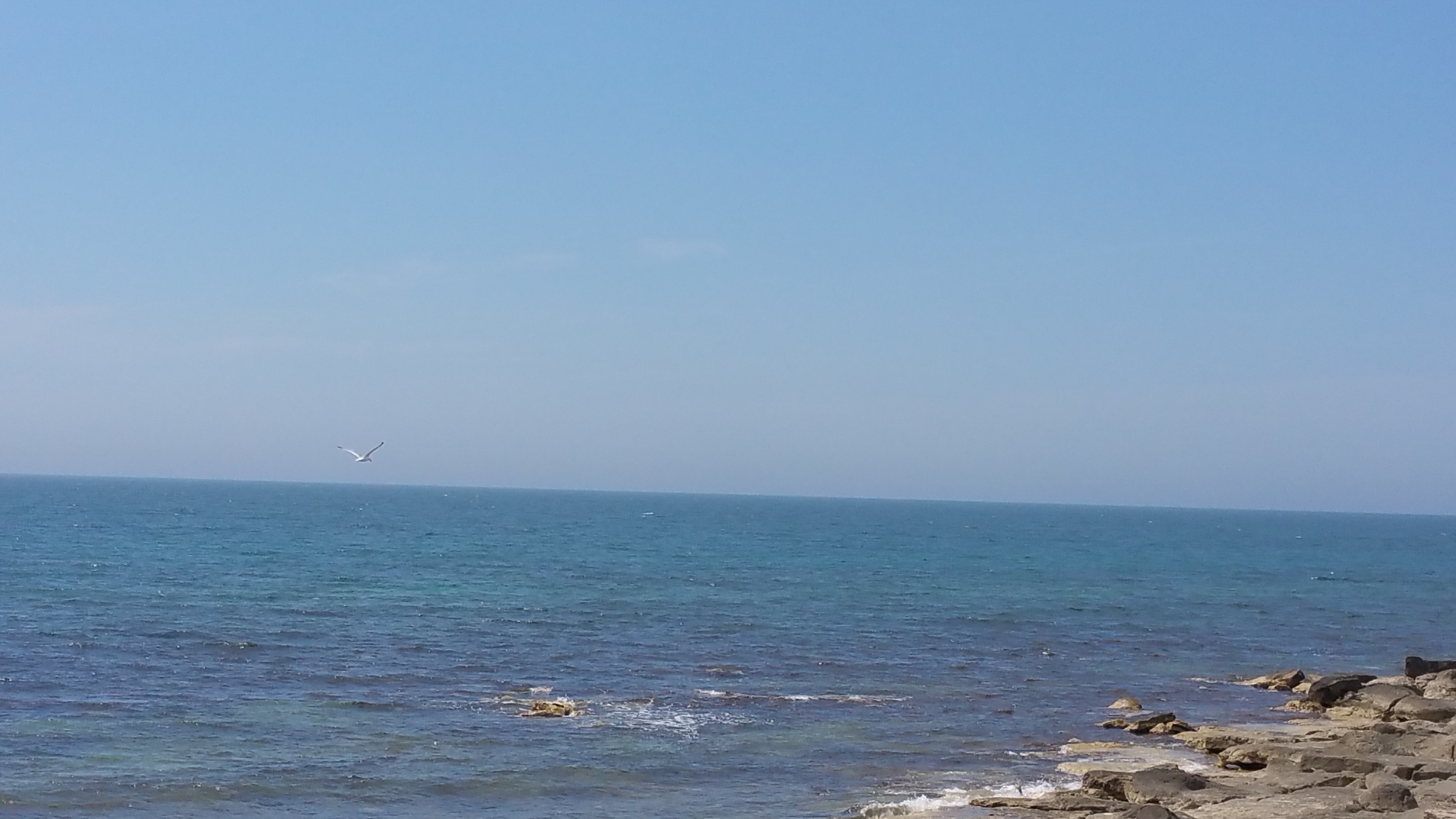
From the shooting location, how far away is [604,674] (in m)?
46.7

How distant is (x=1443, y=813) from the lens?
23.3 m

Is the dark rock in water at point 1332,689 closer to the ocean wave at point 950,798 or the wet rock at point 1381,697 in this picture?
the wet rock at point 1381,697

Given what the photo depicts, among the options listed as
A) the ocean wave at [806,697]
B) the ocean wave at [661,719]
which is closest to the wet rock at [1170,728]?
the ocean wave at [806,697]

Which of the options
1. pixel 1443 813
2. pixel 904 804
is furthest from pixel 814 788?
pixel 1443 813

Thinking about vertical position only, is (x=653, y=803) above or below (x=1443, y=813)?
below

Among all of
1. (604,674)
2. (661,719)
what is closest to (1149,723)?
(661,719)

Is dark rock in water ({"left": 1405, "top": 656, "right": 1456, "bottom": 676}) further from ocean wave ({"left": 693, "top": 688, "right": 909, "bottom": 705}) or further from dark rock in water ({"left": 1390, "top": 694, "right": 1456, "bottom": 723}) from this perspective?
ocean wave ({"left": 693, "top": 688, "right": 909, "bottom": 705})

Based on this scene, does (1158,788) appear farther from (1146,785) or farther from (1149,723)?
(1149,723)

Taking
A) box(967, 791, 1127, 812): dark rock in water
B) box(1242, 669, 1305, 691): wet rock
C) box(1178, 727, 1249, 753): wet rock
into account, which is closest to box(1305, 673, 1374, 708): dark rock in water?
box(1242, 669, 1305, 691): wet rock

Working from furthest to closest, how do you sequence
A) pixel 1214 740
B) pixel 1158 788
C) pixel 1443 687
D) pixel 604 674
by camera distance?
1. pixel 604 674
2. pixel 1443 687
3. pixel 1214 740
4. pixel 1158 788

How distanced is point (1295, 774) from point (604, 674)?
24923 millimetres

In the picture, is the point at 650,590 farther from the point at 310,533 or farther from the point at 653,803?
the point at 310,533

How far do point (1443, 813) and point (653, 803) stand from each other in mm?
16072

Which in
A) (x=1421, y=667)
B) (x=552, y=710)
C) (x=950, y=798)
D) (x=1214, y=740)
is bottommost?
(x=552, y=710)
